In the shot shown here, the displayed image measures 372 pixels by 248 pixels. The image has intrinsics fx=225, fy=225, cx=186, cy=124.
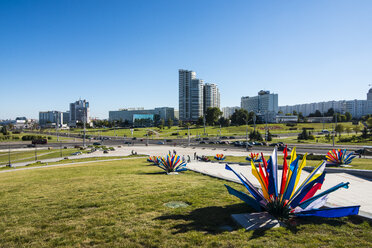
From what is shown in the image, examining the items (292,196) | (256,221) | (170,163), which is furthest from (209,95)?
(256,221)

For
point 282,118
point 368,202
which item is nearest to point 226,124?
point 282,118

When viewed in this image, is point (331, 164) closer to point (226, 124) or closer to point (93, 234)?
point (93, 234)

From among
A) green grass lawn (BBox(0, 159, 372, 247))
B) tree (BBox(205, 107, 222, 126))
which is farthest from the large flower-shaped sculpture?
tree (BBox(205, 107, 222, 126))

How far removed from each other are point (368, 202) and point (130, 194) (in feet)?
34.3

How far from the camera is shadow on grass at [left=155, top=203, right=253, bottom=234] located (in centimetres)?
651

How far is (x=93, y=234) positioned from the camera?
6254 millimetres

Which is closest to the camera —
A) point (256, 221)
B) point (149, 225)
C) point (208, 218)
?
point (149, 225)

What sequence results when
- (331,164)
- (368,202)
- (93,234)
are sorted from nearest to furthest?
(93,234) < (368,202) < (331,164)

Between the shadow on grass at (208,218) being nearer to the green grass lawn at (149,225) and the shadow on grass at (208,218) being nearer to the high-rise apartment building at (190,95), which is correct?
the green grass lawn at (149,225)

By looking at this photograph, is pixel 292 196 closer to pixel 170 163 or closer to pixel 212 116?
pixel 170 163

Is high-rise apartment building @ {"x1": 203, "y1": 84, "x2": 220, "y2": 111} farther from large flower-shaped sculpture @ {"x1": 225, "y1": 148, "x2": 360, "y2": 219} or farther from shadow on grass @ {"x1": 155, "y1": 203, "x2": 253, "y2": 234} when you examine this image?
large flower-shaped sculpture @ {"x1": 225, "y1": 148, "x2": 360, "y2": 219}

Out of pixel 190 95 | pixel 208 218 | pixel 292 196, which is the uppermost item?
pixel 190 95

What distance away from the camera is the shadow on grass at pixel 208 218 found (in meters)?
6.51

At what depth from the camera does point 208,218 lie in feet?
23.8
